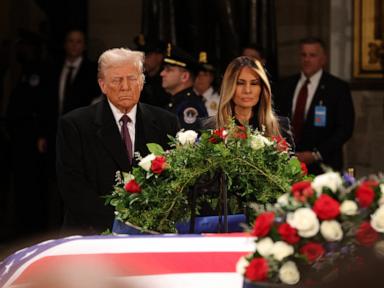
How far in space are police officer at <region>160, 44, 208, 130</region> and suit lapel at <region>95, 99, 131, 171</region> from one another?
6.46 feet

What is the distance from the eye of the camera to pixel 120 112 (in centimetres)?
693

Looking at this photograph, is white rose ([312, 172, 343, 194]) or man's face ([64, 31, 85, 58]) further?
man's face ([64, 31, 85, 58])

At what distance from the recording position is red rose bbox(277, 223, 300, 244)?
4.27 meters

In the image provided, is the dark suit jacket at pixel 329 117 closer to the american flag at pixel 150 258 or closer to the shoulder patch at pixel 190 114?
the shoulder patch at pixel 190 114

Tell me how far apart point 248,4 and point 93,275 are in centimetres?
723

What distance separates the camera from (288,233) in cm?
427

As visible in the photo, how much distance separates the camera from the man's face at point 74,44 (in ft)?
38.8

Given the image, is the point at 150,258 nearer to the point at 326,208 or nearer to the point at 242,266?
the point at 242,266

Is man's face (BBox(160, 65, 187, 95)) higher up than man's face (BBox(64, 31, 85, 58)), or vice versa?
man's face (BBox(64, 31, 85, 58))

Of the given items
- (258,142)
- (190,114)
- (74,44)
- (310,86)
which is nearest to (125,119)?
(258,142)

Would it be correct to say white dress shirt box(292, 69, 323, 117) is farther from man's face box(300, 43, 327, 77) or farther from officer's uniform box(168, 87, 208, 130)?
officer's uniform box(168, 87, 208, 130)

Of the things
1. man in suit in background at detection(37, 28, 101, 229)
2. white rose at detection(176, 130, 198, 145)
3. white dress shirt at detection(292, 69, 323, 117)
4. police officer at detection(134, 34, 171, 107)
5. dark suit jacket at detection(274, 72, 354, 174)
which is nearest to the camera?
white rose at detection(176, 130, 198, 145)

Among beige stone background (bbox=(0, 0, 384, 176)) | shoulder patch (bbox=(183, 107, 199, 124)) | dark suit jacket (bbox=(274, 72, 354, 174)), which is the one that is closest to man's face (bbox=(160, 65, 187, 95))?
shoulder patch (bbox=(183, 107, 199, 124))

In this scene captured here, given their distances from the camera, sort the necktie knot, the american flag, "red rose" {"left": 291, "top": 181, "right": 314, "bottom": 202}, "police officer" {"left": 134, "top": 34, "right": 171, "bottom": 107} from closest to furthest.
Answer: "red rose" {"left": 291, "top": 181, "right": 314, "bottom": 202} < the american flag < the necktie knot < "police officer" {"left": 134, "top": 34, "right": 171, "bottom": 107}
